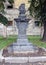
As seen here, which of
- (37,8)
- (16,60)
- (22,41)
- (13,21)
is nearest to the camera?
(16,60)

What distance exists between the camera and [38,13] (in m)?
17.6

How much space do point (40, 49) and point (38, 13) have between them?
14.9 ft

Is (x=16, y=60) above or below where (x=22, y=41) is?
below

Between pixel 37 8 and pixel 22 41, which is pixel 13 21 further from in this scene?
pixel 22 41

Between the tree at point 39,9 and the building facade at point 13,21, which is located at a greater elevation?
the tree at point 39,9

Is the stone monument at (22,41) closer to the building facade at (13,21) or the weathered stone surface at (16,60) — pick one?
the weathered stone surface at (16,60)

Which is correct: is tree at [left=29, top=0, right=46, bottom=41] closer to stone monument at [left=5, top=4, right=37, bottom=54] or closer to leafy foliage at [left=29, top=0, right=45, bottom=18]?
leafy foliage at [left=29, top=0, right=45, bottom=18]

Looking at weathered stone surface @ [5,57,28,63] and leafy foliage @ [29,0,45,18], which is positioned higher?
leafy foliage @ [29,0,45,18]

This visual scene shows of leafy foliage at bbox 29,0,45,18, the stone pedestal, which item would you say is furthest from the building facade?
the stone pedestal

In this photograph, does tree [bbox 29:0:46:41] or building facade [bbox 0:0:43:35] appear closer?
tree [bbox 29:0:46:41]

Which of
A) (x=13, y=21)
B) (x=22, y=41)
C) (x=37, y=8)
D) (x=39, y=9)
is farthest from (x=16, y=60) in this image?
(x=13, y=21)

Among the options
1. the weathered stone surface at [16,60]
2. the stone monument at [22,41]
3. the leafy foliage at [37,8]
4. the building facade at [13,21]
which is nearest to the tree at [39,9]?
the leafy foliage at [37,8]

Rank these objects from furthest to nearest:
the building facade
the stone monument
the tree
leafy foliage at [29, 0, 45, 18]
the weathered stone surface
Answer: the building facade, leafy foliage at [29, 0, 45, 18], the tree, the stone monument, the weathered stone surface

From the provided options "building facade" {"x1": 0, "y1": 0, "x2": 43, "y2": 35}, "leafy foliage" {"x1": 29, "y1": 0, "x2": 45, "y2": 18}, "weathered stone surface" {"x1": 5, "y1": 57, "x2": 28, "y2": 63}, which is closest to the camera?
"weathered stone surface" {"x1": 5, "y1": 57, "x2": 28, "y2": 63}
